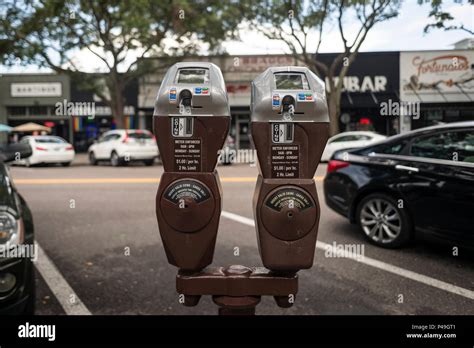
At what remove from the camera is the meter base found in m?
2.00

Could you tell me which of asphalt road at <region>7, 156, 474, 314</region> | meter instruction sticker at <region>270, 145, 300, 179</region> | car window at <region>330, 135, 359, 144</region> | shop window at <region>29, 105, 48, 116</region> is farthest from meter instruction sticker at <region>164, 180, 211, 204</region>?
shop window at <region>29, 105, 48, 116</region>

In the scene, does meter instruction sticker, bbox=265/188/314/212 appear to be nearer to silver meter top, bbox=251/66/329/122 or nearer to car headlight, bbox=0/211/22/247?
silver meter top, bbox=251/66/329/122

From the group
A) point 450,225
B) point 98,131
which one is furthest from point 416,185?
point 98,131

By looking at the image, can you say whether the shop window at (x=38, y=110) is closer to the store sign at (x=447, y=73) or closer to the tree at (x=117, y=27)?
the tree at (x=117, y=27)

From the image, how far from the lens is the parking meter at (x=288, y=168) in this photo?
194cm

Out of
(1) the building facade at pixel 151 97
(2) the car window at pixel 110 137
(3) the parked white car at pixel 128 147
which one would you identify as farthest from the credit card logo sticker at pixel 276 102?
(2) the car window at pixel 110 137

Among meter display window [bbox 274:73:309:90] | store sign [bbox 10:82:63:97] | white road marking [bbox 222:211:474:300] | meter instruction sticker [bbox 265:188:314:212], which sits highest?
Answer: store sign [bbox 10:82:63:97]

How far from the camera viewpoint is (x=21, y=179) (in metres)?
10.9

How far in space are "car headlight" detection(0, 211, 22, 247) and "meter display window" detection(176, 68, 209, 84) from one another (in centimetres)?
145

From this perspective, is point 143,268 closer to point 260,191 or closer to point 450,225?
point 260,191

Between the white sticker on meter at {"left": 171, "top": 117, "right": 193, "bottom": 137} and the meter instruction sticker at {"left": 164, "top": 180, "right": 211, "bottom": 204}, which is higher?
the white sticker on meter at {"left": 171, "top": 117, "right": 193, "bottom": 137}

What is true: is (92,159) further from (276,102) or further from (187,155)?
(276,102)

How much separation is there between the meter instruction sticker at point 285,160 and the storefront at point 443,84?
4.13ft

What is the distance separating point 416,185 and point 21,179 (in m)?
9.88
